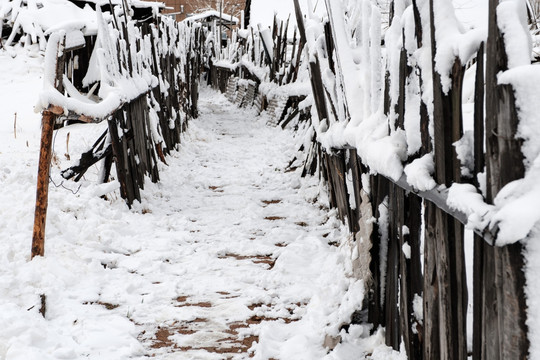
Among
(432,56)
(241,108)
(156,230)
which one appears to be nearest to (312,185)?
(156,230)

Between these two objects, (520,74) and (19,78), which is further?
(19,78)

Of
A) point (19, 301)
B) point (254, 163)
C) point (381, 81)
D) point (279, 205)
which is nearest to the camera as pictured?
point (381, 81)

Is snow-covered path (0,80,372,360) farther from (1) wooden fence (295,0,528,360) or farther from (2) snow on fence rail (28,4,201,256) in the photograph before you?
(1) wooden fence (295,0,528,360)

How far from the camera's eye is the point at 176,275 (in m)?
3.74

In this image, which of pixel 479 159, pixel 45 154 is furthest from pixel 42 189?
pixel 479 159

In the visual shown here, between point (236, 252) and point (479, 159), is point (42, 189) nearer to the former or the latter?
point (236, 252)

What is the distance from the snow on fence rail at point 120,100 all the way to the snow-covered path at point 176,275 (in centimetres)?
29

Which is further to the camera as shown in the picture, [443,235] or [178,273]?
[178,273]

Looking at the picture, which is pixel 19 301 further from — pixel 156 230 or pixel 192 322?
pixel 156 230

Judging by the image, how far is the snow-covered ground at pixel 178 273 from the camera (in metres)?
2.74

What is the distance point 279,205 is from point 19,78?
1241cm

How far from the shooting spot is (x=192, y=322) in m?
3.07

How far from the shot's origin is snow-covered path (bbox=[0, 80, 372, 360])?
108 inches

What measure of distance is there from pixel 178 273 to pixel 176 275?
0.03 metres
